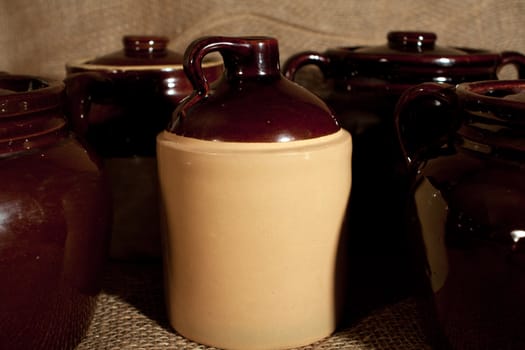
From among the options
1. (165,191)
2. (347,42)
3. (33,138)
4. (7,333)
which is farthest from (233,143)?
(347,42)

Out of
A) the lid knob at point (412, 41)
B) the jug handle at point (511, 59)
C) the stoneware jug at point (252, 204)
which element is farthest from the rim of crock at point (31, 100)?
the jug handle at point (511, 59)

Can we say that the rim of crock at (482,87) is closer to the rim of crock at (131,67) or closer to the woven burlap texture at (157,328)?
the woven burlap texture at (157,328)

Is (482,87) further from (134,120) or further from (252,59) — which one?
(134,120)

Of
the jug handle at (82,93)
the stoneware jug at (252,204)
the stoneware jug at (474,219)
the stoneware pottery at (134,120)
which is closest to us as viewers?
the stoneware jug at (474,219)

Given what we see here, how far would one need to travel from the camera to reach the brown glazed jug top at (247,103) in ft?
2.52

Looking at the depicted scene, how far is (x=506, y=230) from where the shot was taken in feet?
2.09

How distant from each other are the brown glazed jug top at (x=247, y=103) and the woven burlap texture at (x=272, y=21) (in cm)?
51

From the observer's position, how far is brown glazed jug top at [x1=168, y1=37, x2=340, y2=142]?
767 mm

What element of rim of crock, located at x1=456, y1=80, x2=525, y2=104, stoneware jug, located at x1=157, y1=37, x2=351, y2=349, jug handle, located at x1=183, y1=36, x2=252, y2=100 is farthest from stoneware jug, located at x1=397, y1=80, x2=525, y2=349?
jug handle, located at x1=183, y1=36, x2=252, y2=100

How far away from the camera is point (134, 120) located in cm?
101

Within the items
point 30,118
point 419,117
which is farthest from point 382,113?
point 30,118

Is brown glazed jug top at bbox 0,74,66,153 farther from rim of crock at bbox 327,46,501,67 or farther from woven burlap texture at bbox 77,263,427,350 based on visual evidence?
rim of crock at bbox 327,46,501,67

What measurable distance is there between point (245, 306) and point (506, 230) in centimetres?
34

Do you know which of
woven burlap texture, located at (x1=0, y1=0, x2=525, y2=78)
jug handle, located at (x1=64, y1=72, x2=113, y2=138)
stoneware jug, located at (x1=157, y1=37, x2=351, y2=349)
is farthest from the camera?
woven burlap texture, located at (x1=0, y1=0, x2=525, y2=78)
